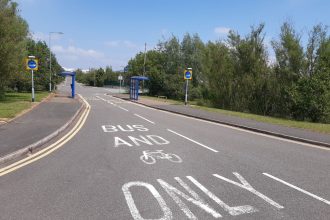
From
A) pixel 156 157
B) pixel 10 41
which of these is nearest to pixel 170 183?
pixel 156 157

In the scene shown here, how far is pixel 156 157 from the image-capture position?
8.64 m

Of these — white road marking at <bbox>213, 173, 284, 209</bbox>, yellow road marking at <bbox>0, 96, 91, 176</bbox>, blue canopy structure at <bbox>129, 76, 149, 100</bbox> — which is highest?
blue canopy structure at <bbox>129, 76, 149, 100</bbox>

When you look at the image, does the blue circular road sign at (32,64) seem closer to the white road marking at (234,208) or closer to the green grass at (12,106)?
the green grass at (12,106)

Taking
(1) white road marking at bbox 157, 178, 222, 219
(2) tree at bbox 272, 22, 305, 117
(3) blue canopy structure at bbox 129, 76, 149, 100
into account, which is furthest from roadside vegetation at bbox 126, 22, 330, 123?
(1) white road marking at bbox 157, 178, 222, 219

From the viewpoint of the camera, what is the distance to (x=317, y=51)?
28266 mm

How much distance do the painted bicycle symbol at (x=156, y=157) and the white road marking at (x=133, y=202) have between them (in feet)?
6.23

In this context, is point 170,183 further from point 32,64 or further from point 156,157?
point 32,64

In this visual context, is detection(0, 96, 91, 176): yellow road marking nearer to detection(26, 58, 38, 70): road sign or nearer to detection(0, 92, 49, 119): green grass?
detection(0, 92, 49, 119): green grass

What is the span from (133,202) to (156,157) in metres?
3.39

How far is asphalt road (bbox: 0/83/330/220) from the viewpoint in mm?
4938

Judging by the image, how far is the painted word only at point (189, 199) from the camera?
4863 mm

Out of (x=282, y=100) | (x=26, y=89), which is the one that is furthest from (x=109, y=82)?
(x=282, y=100)

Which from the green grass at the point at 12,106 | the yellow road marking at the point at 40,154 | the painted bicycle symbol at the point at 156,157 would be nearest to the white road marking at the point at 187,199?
the painted bicycle symbol at the point at 156,157

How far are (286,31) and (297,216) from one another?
27.3 meters
